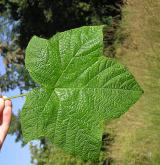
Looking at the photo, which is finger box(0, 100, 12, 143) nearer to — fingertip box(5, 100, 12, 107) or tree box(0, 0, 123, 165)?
fingertip box(5, 100, 12, 107)

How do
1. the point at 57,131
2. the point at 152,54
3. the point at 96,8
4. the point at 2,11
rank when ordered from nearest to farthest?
1. the point at 57,131
2. the point at 152,54
3. the point at 96,8
4. the point at 2,11

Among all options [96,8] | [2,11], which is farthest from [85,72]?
[2,11]

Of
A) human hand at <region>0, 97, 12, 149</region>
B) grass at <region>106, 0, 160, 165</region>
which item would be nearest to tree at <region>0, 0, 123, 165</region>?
grass at <region>106, 0, 160, 165</region>

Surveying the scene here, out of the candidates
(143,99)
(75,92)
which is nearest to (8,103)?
(75,92)

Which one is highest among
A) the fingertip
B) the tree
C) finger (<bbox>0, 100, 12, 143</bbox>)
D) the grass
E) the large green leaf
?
the large green leaf

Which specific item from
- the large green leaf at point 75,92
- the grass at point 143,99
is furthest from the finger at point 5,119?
the grass at point 143,99

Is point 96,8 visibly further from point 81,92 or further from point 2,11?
point 81,92
